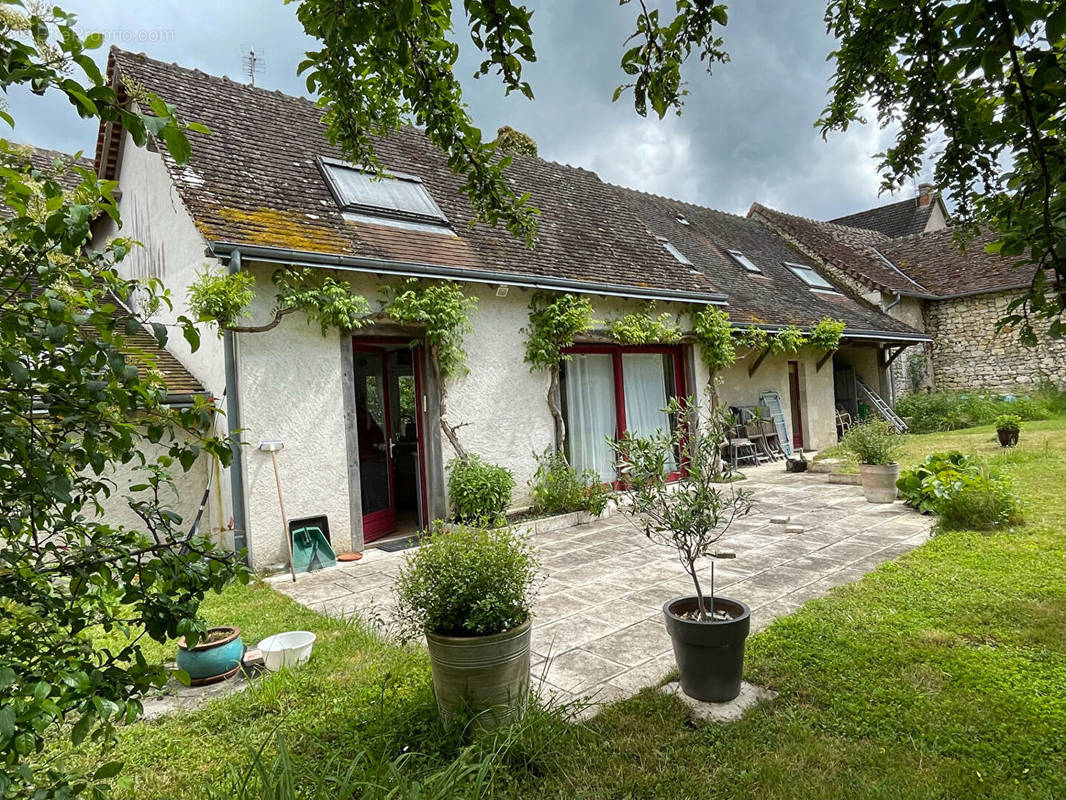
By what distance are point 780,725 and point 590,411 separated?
249 inches

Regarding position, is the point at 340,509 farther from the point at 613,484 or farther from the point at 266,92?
the point at 266,92

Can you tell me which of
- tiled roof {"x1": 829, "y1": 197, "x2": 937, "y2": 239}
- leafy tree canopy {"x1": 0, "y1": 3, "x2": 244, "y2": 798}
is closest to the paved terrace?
leafy tree canopy {"x1": 0, "y1": 3, "x2": 244, "y2": 798}

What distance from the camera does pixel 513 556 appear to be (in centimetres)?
282

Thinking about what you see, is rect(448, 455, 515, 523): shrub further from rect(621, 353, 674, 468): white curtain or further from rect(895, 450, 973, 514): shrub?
rect(895, 450, 973, 514): shrub

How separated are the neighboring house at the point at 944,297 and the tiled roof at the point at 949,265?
1.0 inches

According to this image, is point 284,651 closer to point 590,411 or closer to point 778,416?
point 590,411

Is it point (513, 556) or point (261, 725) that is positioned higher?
point (513, 556)

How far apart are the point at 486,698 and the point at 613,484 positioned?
21.1 feet

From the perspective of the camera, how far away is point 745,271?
1406cm

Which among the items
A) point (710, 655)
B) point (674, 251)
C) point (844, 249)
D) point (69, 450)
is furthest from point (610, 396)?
point (844, 249)

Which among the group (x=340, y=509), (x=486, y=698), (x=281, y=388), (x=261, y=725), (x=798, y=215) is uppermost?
(x=798, y=215)

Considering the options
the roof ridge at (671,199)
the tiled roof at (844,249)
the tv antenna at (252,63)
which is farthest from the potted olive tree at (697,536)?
the tiled roof at (844,249)

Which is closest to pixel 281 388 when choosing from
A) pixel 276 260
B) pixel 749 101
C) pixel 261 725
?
pixel 276 260

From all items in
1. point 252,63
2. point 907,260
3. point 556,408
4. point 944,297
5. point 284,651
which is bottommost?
point 284,651
